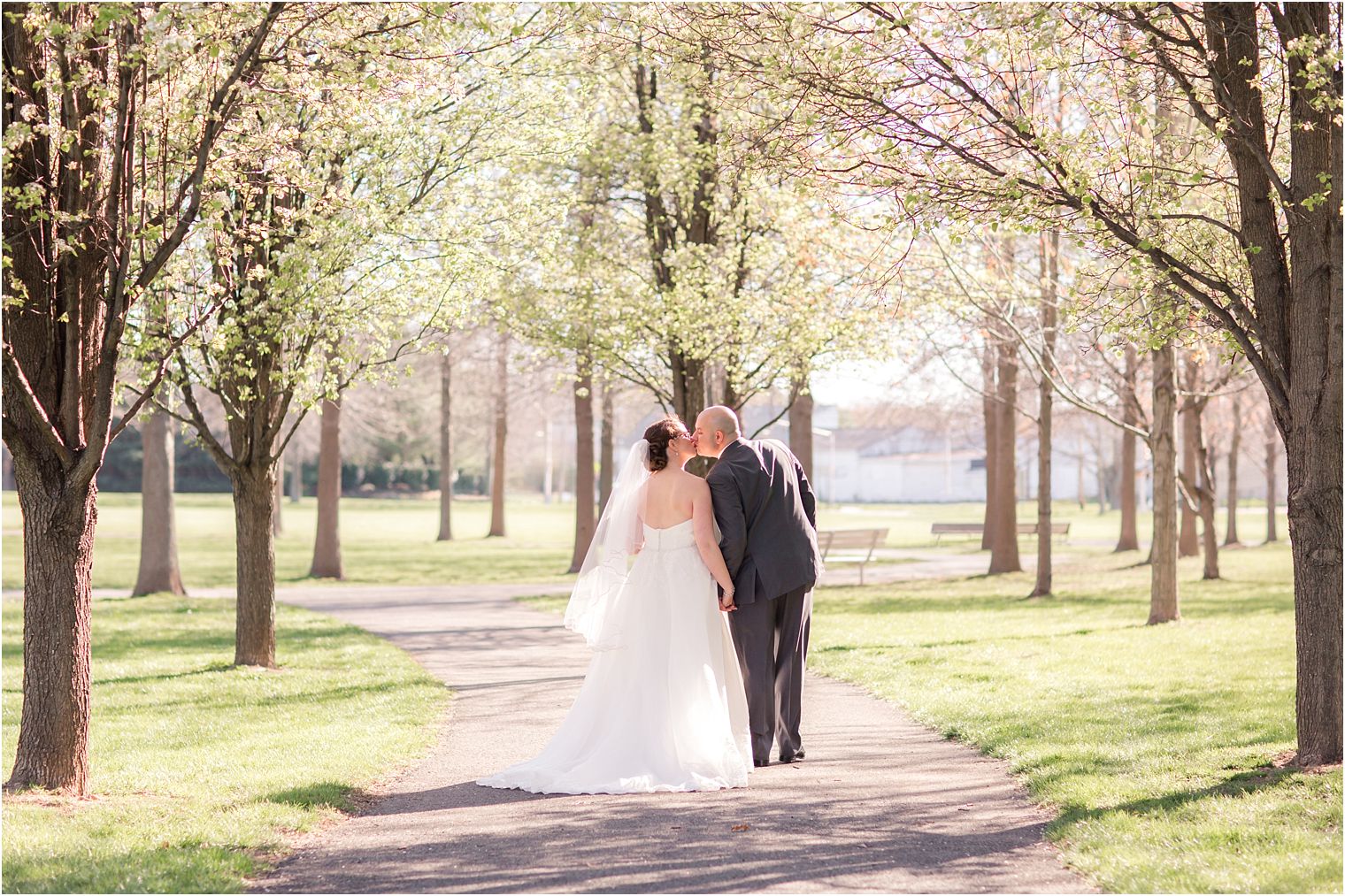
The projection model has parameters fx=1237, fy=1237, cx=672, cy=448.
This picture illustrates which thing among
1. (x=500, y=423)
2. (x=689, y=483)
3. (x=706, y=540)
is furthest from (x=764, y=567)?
(x=500, y=423)

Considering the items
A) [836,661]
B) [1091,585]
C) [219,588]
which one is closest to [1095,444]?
[1091,585]

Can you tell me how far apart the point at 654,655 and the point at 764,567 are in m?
0.89

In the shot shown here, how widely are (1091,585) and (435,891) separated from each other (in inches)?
754

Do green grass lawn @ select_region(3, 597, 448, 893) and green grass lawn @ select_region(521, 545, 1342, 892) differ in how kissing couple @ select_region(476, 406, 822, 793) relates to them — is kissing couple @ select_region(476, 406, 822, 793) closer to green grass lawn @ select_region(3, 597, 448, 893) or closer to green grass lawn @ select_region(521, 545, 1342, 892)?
green grass lawn @ select_region(521, 545, 1342, 892)

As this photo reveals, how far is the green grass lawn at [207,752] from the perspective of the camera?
556 cm

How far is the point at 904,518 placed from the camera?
64000 millimetres

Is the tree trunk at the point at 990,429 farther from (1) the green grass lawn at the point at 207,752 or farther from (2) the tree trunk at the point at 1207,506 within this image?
(1) the green grass lawn at the point at 207,752

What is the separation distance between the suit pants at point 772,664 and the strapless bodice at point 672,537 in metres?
0.55

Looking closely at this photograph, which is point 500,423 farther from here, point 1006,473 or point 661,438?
point 661,438

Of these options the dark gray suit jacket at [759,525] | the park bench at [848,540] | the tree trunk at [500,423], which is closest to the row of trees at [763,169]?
the dark gray suit jacket at [759,525]

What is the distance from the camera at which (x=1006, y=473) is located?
2388 centimetres

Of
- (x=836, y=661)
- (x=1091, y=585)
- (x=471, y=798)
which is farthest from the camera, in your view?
(x=1091, y=585)

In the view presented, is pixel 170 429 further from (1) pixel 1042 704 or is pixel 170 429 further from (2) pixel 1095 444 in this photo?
(2) pixel 1095 444

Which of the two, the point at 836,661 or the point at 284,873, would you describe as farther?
the point at 836,661
